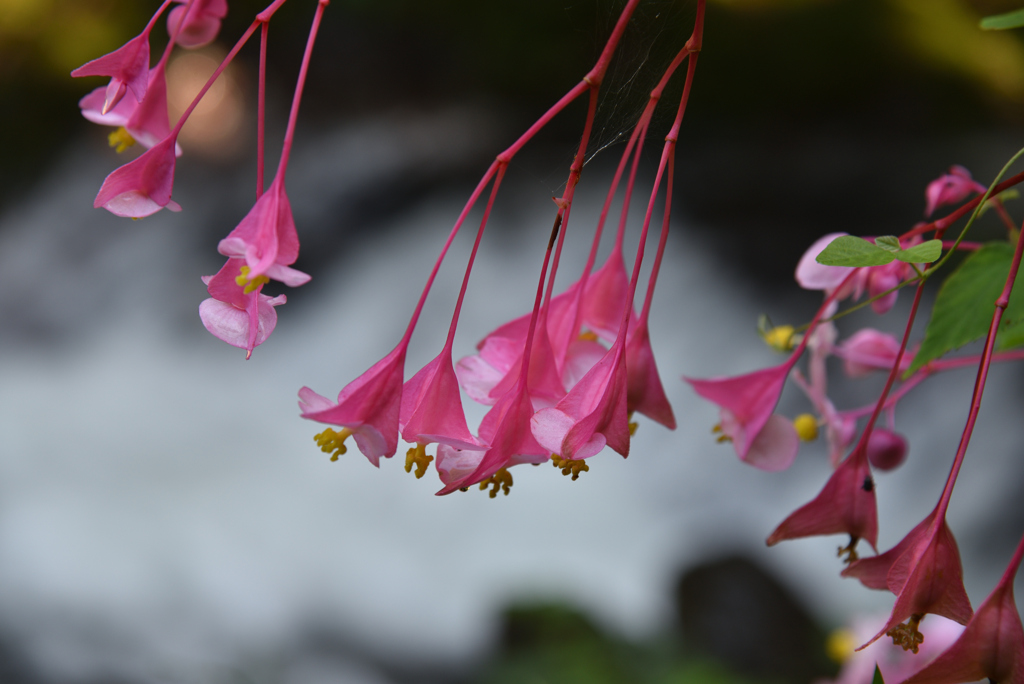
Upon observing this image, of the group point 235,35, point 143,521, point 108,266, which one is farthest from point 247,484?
point 235,35

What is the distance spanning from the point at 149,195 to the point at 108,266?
3152 mm

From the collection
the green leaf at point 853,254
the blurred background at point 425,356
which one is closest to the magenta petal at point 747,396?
the green leaf at point 853,254

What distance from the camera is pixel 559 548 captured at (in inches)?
99.9

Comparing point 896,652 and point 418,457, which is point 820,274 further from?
point 896,652

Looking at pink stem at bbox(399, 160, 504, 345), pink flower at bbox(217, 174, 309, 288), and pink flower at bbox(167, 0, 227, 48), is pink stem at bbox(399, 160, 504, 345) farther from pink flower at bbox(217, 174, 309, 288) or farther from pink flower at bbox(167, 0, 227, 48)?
pink flower at bbox(167, 0, 227, 48)

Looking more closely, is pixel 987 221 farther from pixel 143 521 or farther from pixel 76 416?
pixel 76 416

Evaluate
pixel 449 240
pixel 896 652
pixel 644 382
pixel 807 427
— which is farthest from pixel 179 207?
pixel 896 652

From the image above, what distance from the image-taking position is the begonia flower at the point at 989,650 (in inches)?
11.5

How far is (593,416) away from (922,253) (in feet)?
0.50

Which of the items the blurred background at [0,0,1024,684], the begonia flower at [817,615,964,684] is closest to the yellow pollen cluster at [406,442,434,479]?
the begonia flower at [817,615,964,684]

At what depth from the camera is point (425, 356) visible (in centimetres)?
288

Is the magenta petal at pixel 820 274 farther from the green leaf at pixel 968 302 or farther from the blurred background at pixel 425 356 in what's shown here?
the blurred background at pixel 425 356

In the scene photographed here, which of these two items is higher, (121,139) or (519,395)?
(121,139)

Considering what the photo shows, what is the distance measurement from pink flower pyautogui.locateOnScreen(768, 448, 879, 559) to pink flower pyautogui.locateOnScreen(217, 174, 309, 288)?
28cm
